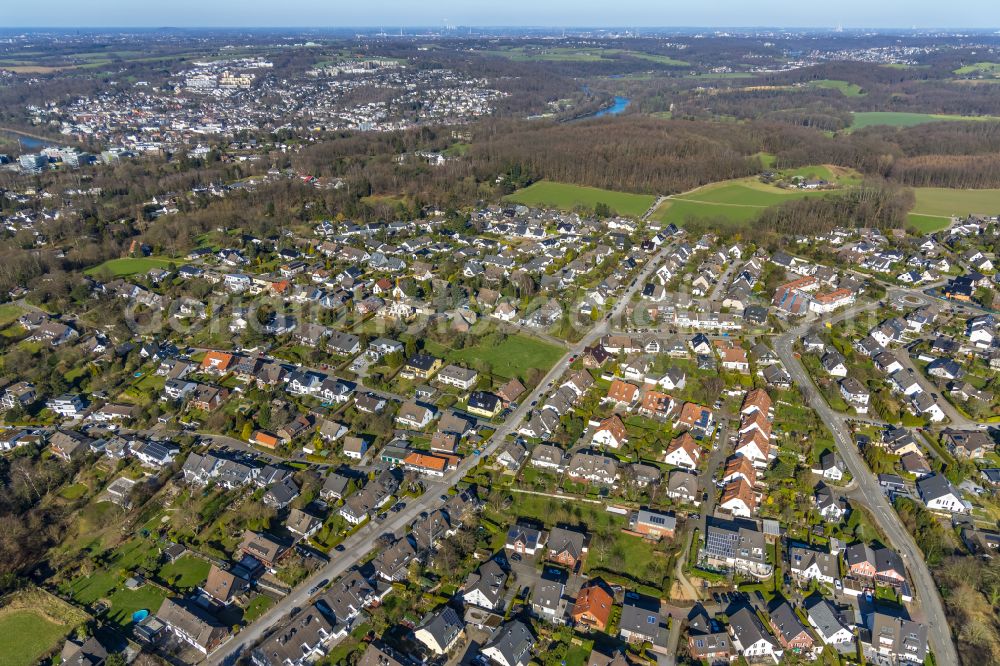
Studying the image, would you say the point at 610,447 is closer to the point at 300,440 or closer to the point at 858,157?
the point at 300,440

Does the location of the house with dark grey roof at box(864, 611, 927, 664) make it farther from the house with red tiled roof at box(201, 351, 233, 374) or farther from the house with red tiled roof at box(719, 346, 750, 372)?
the house with red tiled roof at box(201, 351, 233, 374)

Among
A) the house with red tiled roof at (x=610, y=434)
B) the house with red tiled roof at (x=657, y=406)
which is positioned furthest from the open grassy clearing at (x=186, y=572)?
the house with red tiled roof at (x=657, y=406)

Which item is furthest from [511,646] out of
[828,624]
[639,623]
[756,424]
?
[756,424]

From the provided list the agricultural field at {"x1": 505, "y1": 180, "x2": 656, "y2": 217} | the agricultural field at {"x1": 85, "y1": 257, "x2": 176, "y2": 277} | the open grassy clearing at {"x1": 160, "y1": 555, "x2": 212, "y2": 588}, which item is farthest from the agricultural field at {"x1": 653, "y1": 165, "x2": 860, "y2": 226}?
the open grassy clearing at {"x1": 160, "y1": 555, "x2": 212, "y2": 588}

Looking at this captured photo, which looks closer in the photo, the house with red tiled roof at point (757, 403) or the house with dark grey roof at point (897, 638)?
the house with dark grey roof at point (897, 638)

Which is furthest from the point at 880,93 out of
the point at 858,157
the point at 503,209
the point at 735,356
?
the point at 735,356

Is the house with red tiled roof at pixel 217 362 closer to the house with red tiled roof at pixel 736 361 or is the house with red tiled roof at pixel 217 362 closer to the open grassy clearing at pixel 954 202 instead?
the house with red tiled roof at pixel 736 361
